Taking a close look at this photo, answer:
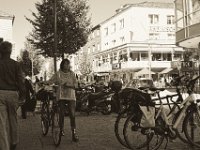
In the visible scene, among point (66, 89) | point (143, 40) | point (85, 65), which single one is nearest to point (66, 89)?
point (66, 89)

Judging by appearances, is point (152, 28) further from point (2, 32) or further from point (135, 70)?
point (2, 32)

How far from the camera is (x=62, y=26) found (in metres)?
26.3

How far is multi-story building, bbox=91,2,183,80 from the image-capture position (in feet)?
182

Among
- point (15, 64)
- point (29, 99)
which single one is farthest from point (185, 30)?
point (15, 64)

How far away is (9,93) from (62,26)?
68.7 ft

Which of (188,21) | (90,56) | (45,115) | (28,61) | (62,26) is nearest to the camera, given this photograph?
(45,115)

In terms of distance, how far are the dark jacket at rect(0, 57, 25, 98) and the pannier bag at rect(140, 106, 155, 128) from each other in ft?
6.54

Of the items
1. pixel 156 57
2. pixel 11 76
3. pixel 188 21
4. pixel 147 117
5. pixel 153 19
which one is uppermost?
pixel 153 19

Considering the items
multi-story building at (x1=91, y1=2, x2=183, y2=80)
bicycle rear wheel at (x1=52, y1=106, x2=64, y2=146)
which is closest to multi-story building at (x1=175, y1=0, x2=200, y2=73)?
bicycle rear wheel at (x1=52, y1=106, x2=64, y2=146)

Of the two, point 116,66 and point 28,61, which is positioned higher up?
point 28,61

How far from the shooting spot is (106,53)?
2511 inches

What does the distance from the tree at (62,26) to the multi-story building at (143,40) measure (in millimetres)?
27558

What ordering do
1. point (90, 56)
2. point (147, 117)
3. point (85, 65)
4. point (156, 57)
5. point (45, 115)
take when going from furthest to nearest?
point (90, 56) < point (85, 65) < point (156, 57) < point (45, 115) < point (147, 117)

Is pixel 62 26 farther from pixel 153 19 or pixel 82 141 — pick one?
pixel 153 19
